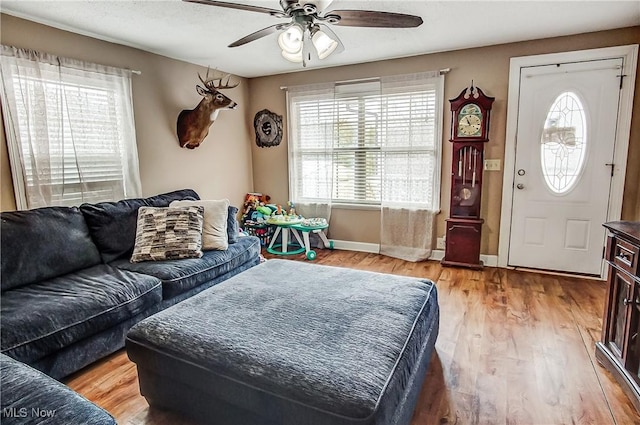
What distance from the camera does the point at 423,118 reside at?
3.97m

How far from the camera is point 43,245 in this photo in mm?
2357

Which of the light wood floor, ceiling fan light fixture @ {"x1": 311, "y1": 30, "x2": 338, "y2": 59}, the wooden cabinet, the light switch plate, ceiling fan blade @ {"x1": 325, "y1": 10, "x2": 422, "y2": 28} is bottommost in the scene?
the light wood floor

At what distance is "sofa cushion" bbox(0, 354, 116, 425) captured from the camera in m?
1.01

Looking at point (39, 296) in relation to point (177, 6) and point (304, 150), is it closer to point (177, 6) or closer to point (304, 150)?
point (177, 6)

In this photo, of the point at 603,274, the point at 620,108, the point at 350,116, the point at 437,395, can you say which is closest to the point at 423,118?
the point at 350,116

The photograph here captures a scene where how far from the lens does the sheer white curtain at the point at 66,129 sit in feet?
8.58

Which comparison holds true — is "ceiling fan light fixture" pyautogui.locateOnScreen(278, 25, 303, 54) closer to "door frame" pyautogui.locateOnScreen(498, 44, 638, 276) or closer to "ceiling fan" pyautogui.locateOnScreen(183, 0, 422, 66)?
"ceiling fan" pyautogui.locateOnScreen(183, 0, 422, 66)

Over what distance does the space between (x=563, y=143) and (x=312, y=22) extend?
9.29ft

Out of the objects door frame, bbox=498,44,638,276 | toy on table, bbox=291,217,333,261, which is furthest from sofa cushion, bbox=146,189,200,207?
door frame, bbox=498,44,638,276

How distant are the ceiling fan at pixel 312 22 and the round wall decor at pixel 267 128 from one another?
2.42 meters

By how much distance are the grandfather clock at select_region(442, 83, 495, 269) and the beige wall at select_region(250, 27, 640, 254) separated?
182mm

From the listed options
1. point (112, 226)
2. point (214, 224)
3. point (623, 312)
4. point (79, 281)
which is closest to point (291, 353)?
point (79, 281)

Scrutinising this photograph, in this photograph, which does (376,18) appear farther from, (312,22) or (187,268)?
(187,268)

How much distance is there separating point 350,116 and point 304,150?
76 centimetres
